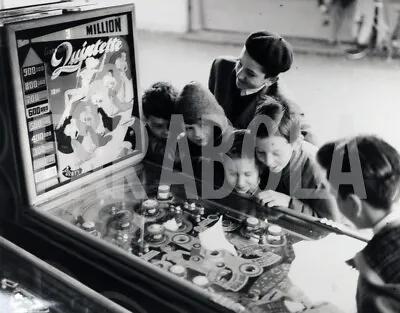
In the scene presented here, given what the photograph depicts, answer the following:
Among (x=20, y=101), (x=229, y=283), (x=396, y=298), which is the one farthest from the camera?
(x=20, y=101)

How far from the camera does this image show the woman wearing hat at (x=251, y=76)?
5.63ft

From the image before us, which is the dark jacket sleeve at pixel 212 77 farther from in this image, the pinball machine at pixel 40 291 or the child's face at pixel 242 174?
the pinball machine at pixel 40 291

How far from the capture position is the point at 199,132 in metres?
2.08

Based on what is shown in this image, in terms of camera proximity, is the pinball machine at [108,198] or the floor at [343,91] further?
the pinball machine at [108,198]

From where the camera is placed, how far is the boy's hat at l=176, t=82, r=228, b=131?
77.5 inches

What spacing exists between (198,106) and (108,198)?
477mm

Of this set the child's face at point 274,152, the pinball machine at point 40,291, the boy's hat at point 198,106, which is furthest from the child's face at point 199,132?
the pinball machine at point 40,291

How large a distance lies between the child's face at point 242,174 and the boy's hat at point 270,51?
0.33 meters

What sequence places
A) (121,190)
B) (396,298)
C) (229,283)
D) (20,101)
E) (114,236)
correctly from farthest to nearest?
(121,190) → (20,101) → (114,236) → (229,283) → (396,298)

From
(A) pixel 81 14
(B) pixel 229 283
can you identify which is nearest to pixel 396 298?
(B) pixel 229 283

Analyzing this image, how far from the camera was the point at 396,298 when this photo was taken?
141 centimetres

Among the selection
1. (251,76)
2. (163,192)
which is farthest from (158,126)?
(251,76)

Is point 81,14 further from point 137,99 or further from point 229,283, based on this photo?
point 229,283

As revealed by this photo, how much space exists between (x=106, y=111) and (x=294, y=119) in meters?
0.81
